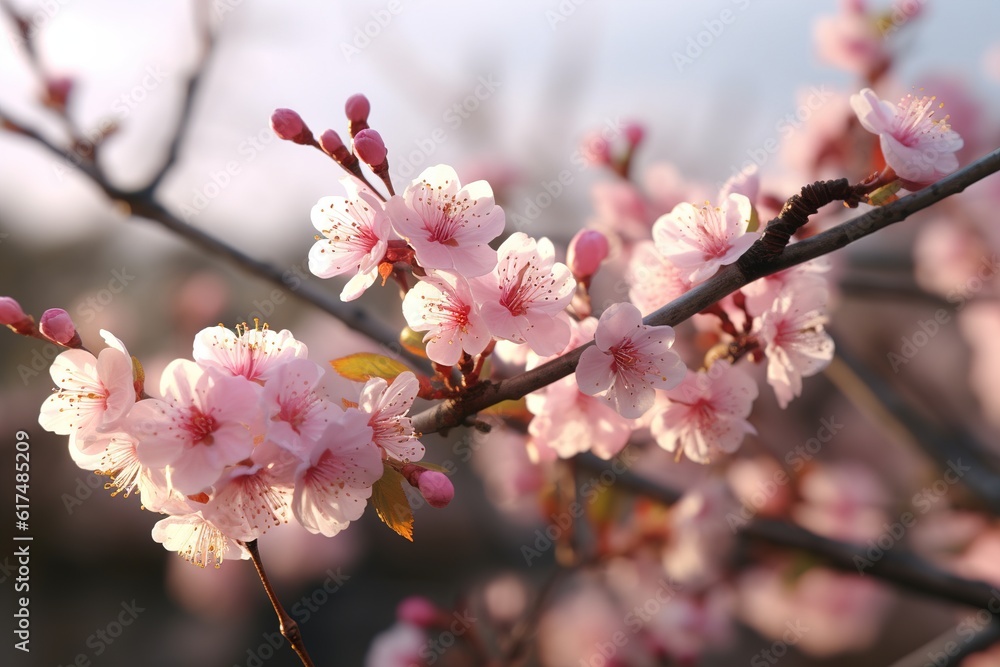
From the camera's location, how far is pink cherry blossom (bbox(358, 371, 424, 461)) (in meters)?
0.88

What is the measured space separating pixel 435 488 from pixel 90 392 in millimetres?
439

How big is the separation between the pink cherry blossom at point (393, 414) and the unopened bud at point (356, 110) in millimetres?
335

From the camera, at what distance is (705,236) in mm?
972

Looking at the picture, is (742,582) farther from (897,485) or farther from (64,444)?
(64,444)

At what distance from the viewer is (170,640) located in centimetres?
433

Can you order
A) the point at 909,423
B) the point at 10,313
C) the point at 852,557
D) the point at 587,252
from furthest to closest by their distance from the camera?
the point at 909,423 < the point at 852,557 < the point at 587,252 < the point at 10,313

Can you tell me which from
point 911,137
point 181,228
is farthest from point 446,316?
point 181,228

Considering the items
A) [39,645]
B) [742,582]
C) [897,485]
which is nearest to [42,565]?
[39,645]

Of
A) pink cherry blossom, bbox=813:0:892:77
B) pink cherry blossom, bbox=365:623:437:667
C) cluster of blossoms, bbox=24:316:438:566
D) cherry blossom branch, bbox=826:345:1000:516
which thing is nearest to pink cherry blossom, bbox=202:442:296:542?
cluster of blossoms, bbox=24:316:438:566

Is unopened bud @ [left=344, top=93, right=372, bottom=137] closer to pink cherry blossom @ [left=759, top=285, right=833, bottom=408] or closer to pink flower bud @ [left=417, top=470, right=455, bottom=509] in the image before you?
pink flower bud @ [left=417, top=470, right=455, bottom=509]

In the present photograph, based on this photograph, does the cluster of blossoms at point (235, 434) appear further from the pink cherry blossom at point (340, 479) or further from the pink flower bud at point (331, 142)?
the pink flower bud at point (331, 142)

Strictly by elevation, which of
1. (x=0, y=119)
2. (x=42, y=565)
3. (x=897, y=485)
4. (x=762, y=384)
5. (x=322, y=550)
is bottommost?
(x=42, y=565)

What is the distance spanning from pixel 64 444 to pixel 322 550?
62.7 inches

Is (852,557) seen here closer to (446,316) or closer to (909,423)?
(909,423)
